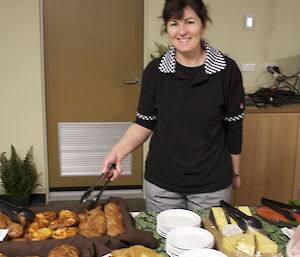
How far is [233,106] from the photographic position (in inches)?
65.7

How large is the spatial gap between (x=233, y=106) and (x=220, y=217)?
20.3 inches

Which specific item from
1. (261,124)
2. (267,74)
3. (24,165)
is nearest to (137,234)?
(261,124)

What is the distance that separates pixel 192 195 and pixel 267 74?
2287 mm

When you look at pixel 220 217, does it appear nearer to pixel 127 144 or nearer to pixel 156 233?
pixel 156 233

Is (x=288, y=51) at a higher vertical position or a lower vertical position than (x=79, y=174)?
higher

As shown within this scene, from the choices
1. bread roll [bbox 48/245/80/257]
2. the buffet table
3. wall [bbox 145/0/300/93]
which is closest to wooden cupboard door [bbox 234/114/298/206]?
wall [bbox 145/0/300/93]

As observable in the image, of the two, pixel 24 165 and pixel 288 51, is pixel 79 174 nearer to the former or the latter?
pixel 24 165

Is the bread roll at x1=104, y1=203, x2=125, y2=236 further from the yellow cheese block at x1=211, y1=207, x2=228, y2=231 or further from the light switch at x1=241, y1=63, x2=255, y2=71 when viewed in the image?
the light switch at x1=241, y1=63, x2=255, y2=71

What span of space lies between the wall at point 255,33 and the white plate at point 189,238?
2375mm

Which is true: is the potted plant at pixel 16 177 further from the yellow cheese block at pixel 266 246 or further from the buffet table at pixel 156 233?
the yellow cheese block at pixel 266 246

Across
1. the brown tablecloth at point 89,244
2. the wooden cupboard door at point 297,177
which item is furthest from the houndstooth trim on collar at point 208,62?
the wooden cupboard door at point 297,177

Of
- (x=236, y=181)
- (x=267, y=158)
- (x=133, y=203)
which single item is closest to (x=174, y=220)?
(x=236, y=181)

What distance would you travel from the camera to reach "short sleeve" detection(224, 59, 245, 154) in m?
1.64

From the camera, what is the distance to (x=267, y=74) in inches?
142
